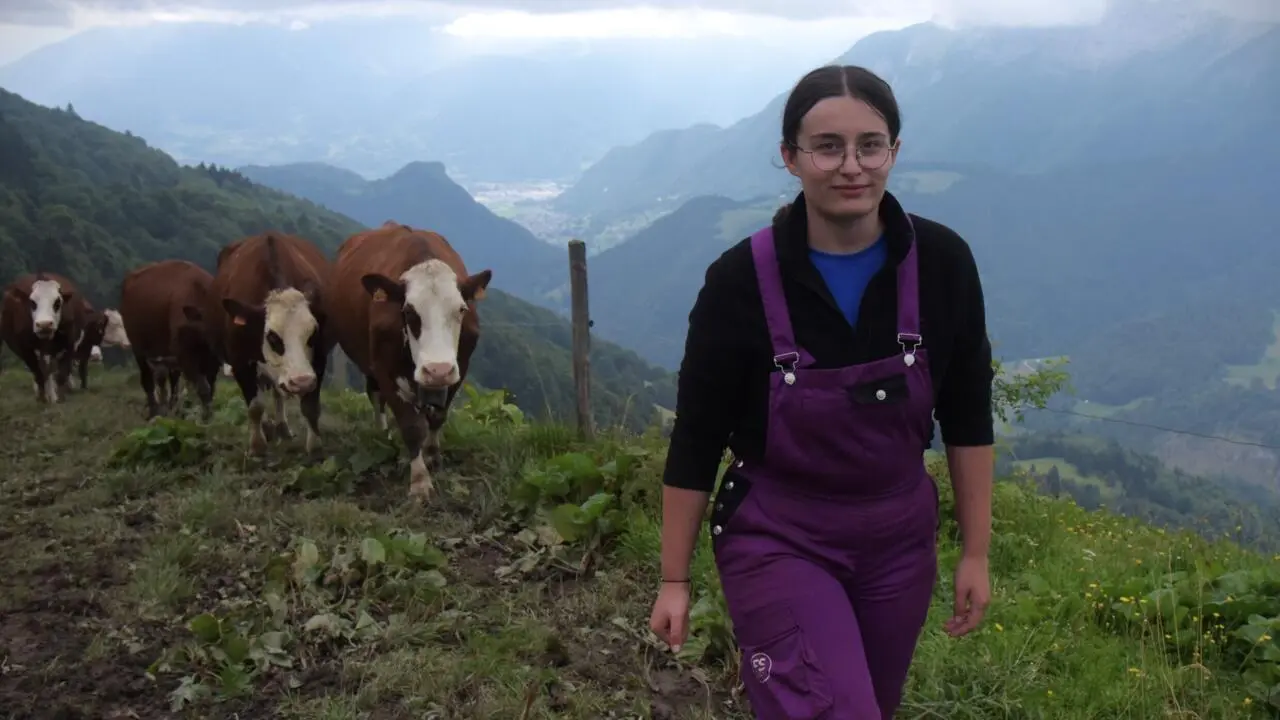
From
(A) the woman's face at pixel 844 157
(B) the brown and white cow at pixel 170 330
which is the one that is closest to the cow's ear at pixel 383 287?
(B) the brown and white cow at pixel 170 330

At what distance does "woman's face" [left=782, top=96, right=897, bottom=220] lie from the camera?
216 cm

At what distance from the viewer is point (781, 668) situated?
6.89 ft

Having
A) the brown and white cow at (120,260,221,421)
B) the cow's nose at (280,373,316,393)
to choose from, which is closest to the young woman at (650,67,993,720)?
the cow's nose at (280,373,316,393)

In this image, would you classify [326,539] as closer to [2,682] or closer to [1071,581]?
[2,682]

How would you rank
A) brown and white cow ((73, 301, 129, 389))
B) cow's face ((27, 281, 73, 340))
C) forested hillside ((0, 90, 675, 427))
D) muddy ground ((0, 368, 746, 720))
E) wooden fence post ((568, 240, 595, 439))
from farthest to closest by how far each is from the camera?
forested hillside ((0, 90, 675, 427)) < brown and white cow ((73, 301, 129, 389)) < cow's face ((27, 281, 73, 340)) < wooden fence post ((568, 240, 595, 439)) < muddy ground ((0, 368, 746, 720))

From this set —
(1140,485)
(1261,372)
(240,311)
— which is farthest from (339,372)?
(1261,372)

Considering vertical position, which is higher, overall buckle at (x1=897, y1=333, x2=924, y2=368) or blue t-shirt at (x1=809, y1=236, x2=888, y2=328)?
blue t-shirt at (x1=809, y1=236, x2=888, y2=328)

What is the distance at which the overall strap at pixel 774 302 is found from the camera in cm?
209

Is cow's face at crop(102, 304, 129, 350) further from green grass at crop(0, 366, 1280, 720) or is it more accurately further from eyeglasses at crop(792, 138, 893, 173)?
eyeglasses at crop(792, 138, 893, 173)

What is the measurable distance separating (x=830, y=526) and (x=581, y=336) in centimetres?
552

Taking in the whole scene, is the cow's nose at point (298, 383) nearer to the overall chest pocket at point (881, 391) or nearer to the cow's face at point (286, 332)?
the cow's face at point (286, 332)

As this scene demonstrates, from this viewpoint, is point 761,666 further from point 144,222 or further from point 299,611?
point 144,222

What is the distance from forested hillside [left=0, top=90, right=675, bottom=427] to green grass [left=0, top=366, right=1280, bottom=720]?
1514mm

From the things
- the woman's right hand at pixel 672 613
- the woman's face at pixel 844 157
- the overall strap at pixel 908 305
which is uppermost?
the woman's face at pixel 844 157
